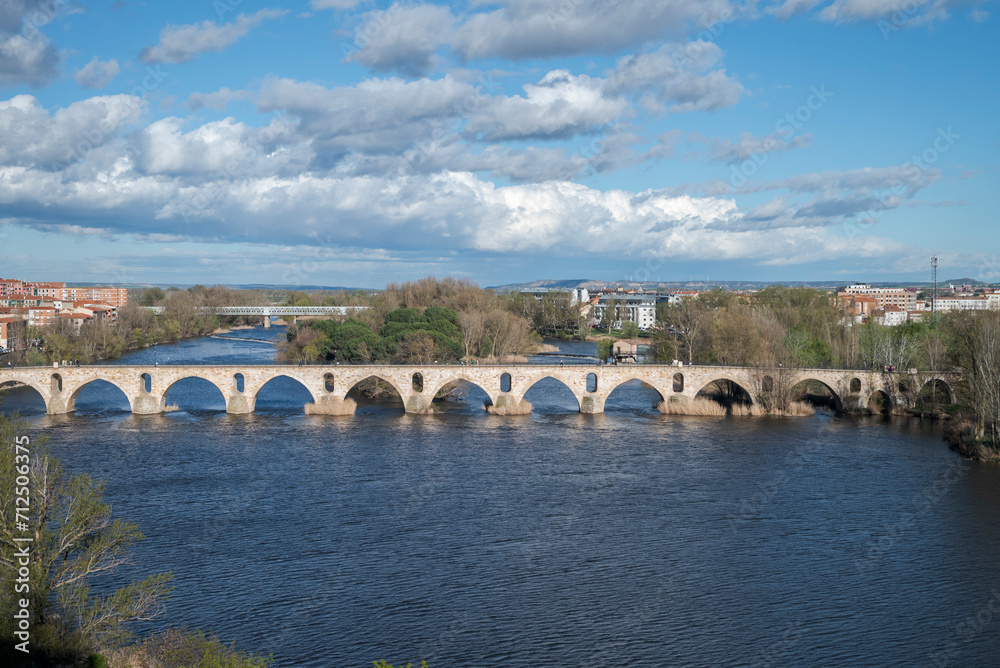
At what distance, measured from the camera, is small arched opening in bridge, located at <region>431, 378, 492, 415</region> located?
170ft

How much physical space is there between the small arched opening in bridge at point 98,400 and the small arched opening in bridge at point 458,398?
19.2 meters

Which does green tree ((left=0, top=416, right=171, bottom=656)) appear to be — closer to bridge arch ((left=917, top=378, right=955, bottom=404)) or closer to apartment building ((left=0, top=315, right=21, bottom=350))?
bridge arch ((left=917, top=378, right=955, bottom=404))

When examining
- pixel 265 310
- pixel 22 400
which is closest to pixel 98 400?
pixel 22 400

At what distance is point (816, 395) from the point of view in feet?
184

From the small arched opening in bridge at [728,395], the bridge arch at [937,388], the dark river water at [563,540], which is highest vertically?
the bridge arch at [937,388]

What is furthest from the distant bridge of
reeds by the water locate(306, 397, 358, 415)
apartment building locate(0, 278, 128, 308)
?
reeds by the water locate(306, 397, 358, 415)

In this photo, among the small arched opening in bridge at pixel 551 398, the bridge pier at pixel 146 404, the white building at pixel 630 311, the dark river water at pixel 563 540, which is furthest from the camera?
the white building at pixel 630 311

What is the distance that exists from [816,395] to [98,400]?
48.1m

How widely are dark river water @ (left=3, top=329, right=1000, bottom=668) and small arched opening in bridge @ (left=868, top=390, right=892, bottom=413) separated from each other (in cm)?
564

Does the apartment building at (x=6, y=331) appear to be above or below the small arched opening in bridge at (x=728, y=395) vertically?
above

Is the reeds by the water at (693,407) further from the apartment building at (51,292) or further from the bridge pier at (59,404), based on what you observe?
the apartment building at (51,292)

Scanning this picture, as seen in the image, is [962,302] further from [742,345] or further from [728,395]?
[728,395]

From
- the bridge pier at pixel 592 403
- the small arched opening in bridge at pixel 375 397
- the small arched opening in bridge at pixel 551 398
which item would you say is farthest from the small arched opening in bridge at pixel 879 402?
the small arched opening in bridge at pixel 375 397

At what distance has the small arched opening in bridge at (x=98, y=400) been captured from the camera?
50.2 m
